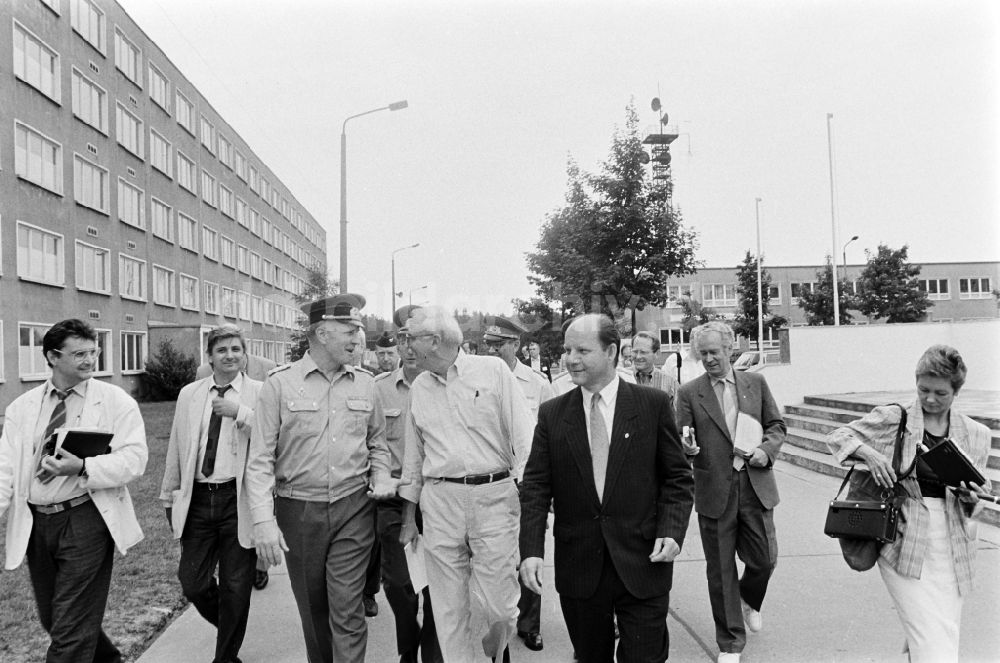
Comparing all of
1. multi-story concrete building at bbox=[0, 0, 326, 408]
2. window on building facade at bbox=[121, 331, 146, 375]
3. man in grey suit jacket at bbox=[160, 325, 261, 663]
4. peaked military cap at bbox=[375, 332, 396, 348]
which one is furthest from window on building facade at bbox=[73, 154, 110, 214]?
man in grey suit jacket at bbox=[160, 325, 261, 663]

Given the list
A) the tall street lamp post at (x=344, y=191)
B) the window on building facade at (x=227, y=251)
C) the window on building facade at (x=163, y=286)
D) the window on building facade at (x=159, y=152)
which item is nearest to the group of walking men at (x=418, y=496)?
the tall street lamp post at (x=344, y=191)

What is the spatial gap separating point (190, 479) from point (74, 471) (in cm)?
87

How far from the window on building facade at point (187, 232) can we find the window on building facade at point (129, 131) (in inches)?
212

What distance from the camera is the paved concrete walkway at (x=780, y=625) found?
14.5 ft

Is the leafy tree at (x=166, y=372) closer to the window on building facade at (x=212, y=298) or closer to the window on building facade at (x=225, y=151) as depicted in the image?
the window on building facade at (x=212, y=298)

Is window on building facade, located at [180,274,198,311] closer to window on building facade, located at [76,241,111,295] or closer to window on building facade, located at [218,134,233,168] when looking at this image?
window on building facade, located at [76,241,111,295]

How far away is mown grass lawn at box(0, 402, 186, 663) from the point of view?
462 centimetres

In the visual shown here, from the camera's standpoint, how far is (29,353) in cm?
2361

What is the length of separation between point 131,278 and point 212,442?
103 ft

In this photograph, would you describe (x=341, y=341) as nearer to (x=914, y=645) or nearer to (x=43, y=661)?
(x=43, y=661)

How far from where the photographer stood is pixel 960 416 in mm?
3400

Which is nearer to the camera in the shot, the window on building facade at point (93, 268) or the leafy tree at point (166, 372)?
the window on building facade at point (93, 268)

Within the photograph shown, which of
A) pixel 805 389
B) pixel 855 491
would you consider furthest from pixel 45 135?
pixel 855 491

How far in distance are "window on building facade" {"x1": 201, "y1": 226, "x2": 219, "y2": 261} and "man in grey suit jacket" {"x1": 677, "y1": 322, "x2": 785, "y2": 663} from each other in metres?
41.0
